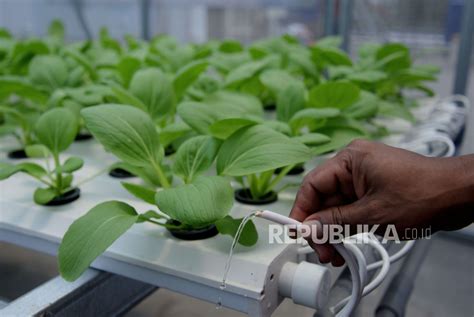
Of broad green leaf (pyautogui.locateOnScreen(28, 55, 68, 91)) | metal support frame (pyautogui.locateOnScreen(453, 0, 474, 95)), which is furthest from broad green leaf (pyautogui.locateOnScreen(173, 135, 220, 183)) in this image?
metal support frame (pyautogui.locateOnScreen(453, 0, 474, 95))

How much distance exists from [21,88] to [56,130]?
0.22 meters

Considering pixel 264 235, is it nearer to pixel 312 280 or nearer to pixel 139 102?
pixel 312 280

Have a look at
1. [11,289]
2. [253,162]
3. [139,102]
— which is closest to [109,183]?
[139,102]

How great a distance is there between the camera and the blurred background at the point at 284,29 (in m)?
1.00

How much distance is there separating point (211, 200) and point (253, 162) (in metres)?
0.08

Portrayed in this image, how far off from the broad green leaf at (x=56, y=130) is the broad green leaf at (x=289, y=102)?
1.03 ft

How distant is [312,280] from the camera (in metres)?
0.43

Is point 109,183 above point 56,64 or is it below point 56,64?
below

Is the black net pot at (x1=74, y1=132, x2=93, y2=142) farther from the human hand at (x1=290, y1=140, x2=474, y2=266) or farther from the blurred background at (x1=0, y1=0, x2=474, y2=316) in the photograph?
the human hand at (x1=290, y1=140, x2=474, y2=266)

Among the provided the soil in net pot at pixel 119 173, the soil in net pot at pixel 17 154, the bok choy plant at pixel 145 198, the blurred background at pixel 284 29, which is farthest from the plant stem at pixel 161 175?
the soil in net pot at pixel 17 154

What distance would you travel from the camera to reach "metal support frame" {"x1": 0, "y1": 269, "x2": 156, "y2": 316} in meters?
0.42

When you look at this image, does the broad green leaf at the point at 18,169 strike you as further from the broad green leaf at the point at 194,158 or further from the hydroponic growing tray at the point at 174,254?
the broad green leaf at the point at 194,158

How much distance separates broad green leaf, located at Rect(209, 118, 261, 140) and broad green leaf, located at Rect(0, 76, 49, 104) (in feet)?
1.36

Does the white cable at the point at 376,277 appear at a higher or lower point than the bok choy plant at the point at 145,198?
lower
